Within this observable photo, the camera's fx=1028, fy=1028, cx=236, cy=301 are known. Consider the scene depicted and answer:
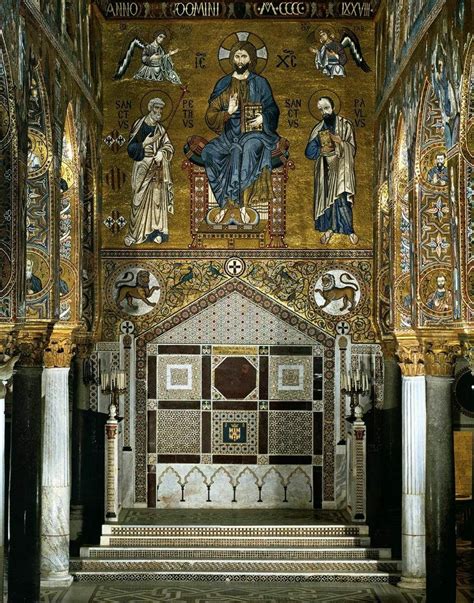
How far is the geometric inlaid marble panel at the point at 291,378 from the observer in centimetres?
1919

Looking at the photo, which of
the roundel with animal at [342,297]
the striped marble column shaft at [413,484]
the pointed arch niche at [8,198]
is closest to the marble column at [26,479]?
the pointed arch niche at [8,198]

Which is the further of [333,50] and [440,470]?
[333,50]

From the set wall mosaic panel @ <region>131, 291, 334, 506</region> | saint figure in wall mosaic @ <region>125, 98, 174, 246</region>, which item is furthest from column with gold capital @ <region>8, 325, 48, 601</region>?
saint figure in wall mosaic @ <region>125, 98, 174, 246</region>

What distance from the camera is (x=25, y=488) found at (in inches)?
521

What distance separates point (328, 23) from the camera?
1936 cm

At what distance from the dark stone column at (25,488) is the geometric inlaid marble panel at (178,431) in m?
5.85

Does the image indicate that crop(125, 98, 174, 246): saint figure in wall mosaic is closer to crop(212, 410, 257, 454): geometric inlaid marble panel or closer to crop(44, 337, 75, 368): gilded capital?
crop(212, 410, 257, 454): geometric inlaid marble panel

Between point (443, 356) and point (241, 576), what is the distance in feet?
17.3

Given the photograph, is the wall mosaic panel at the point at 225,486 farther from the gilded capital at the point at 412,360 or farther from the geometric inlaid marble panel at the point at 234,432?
the gilded capital at the point at 412,360

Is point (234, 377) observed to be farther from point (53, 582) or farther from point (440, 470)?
point (440, 470)

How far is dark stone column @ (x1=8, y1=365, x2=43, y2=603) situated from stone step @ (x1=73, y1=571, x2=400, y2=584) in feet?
8.98

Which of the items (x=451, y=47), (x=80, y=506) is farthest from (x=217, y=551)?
(x=451, y=47)

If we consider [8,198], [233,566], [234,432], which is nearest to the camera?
[8,198]

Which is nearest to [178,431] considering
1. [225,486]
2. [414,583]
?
[225,486]
